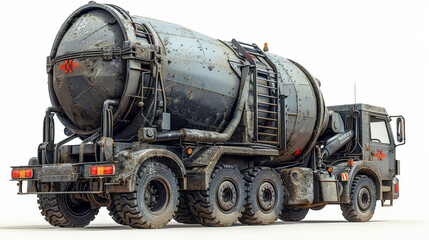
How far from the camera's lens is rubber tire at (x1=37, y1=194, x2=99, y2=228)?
46.2 feet

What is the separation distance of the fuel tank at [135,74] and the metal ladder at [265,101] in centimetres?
32

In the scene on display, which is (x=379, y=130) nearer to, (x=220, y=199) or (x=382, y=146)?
(x=382, y=146)

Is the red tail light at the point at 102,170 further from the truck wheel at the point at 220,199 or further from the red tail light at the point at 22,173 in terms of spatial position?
the truck wheel at the point at 220,199

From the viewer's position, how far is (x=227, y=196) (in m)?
14.3

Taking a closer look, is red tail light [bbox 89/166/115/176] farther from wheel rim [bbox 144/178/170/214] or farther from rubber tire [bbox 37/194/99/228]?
rubber tire [bbox 37/194/99/228]

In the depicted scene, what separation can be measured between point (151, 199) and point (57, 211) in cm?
229

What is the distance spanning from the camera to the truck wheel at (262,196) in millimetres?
14711

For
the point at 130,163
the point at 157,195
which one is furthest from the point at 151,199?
the point at 130,163

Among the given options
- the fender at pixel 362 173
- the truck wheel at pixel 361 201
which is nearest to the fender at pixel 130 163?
the fender at pixel 362 173

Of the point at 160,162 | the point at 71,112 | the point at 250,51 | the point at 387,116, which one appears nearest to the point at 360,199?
the point at 387,116

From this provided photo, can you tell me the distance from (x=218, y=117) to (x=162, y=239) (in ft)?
15.3

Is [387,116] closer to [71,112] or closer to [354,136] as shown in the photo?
[354,136]

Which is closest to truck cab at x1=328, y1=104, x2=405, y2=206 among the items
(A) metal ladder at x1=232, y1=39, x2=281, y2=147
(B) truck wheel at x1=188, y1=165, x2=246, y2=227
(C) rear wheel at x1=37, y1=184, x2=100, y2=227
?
(A) metal ladder at x1=232, y1=39, x2=281, y2=147

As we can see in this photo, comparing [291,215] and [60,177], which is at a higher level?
[60,177]
